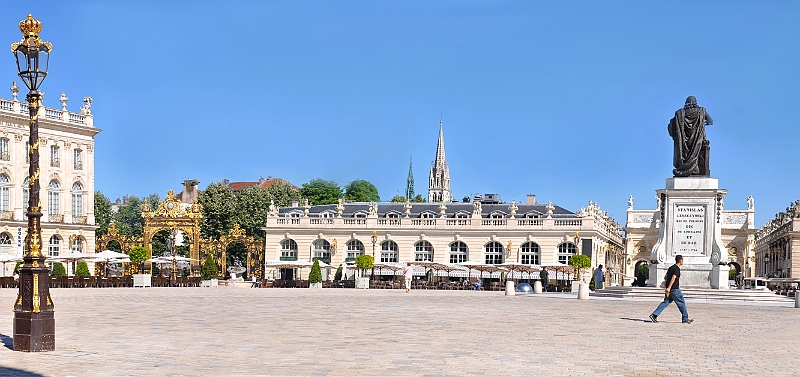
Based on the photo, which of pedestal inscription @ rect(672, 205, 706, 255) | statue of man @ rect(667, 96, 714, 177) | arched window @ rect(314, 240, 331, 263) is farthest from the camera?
arched window @ rect(314, 240, 331, 263)

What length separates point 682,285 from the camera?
3456 centimetres

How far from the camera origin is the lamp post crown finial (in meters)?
16.0

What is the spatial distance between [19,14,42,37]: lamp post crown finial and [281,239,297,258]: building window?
197 feet

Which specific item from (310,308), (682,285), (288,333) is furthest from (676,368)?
(682,285)

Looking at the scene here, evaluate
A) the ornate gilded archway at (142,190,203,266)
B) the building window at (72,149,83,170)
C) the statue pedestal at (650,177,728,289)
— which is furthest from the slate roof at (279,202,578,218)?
the statue pedestal at (650,177,728,289)

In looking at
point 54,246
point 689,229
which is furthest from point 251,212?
point 689,229

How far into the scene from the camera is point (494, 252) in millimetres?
73188

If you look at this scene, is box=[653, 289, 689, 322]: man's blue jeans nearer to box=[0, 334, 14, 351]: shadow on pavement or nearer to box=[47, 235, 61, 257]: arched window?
box=[0, 334, 14, 351]: shadow on pavement

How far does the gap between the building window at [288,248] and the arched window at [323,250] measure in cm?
166

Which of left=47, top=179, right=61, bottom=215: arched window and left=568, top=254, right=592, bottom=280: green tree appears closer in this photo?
left=568, top=254, right=592, bottom=280: green tree

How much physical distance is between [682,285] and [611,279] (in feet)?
177

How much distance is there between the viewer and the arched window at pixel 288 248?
75.7 meters

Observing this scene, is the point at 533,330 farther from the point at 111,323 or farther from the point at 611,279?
the point at 611,279

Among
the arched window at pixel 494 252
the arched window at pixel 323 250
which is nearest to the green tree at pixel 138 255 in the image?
the arched window at pixel 323 250
